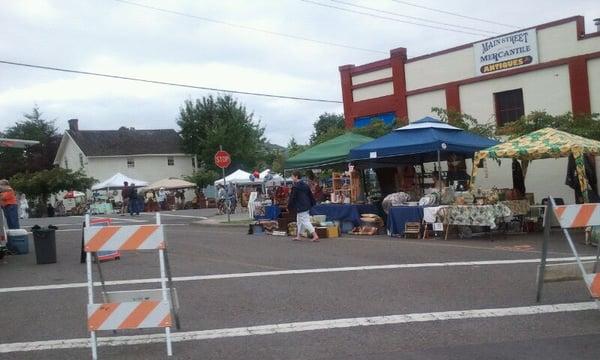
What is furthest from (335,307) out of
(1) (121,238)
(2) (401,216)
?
(2) (401,216)

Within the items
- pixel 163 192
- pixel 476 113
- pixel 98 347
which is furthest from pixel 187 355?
pixel 163 192

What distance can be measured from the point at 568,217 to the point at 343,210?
33.1 feet

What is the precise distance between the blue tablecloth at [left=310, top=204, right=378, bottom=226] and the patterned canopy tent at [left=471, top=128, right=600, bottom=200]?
11.8ft

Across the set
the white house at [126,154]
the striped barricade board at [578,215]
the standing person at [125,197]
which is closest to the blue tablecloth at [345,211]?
the striped barricade board at [578,215]

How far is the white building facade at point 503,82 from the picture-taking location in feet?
63.1

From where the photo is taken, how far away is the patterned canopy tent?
13.1 m

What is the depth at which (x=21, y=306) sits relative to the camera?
858 centimetres

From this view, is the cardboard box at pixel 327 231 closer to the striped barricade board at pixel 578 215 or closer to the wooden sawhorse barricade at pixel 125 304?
the striped barricade board at pixel 578 215

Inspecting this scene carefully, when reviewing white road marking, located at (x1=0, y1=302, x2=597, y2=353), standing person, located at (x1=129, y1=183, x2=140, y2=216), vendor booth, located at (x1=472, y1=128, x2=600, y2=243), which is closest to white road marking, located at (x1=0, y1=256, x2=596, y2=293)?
vendor booth, located at (x1=472, y1=128, x2=600, y2=243)

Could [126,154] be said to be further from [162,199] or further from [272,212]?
[272,212]

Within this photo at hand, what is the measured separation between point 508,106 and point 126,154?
39.0 m

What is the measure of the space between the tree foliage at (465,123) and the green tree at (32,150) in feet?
144

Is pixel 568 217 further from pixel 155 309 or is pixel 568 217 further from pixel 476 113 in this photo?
pixel 476 113

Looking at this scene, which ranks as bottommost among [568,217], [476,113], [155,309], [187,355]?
[187,355]
